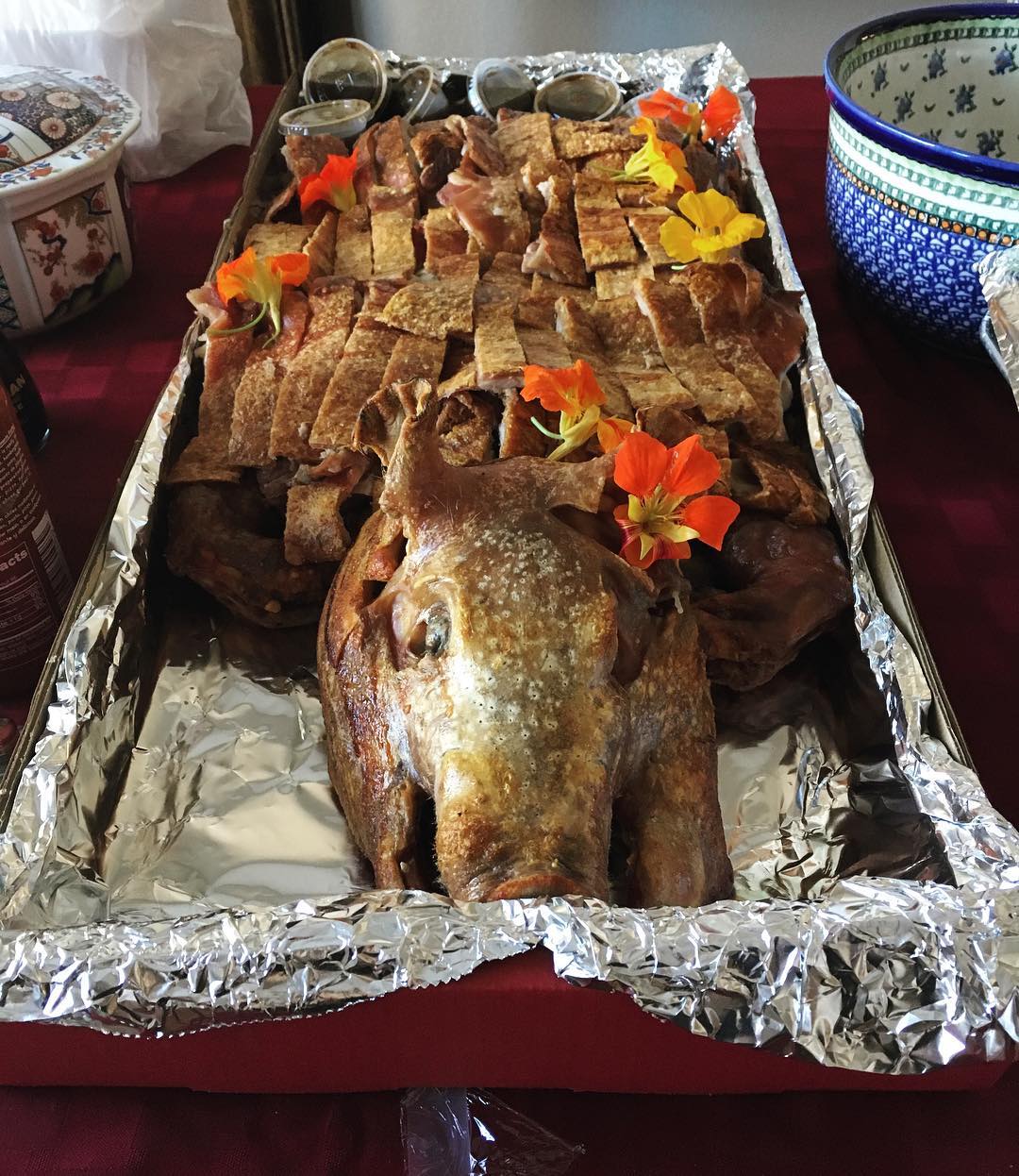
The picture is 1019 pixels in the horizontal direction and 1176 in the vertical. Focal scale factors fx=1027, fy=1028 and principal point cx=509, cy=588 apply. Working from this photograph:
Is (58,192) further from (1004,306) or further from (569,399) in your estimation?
(1004,306)

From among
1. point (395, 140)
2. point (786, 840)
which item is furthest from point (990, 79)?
point (786, 840)

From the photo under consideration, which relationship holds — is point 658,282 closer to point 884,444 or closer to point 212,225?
point 884,444

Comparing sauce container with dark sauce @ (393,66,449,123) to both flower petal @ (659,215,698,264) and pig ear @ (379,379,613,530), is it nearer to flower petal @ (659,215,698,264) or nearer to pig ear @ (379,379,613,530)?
flower petal @ (659,215,698,264)

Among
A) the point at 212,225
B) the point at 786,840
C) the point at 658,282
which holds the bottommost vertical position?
the point at 786,840

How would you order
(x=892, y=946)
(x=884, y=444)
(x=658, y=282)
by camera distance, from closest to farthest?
(x=892, y=946) < (x=658, y=282) < (x=884, y=444)

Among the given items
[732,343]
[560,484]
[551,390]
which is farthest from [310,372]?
[732,343]

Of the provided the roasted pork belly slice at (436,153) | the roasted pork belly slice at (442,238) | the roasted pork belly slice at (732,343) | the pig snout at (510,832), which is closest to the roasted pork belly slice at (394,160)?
the roasted pork belly slice at (436,153)

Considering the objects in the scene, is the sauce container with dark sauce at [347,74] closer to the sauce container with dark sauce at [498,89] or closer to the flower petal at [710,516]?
the sauce container with dark sauce at [498,89]

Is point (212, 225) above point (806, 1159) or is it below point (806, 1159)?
above
